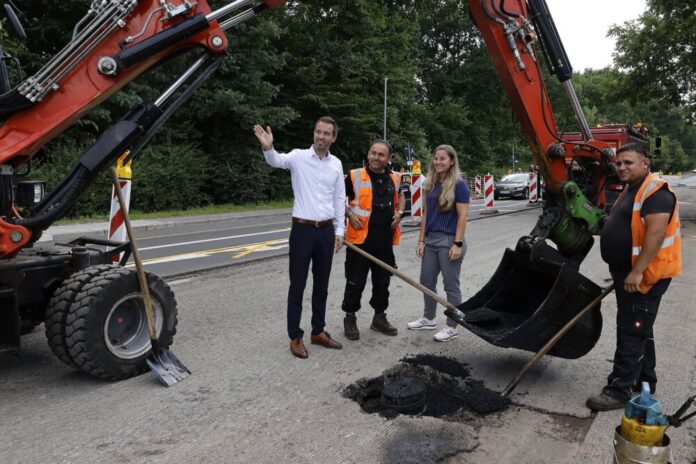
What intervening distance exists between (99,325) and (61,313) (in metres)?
0.27

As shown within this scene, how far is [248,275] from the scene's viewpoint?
814 centimetres

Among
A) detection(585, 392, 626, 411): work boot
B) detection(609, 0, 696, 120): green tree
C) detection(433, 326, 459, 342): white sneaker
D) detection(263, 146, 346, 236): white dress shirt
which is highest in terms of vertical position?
detection(609, 0, 696, 120): green tree

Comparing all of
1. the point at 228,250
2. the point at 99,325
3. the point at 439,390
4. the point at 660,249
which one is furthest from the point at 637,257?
the point at 228,250

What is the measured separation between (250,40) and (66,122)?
17908mm

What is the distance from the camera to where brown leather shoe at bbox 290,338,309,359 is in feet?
15.4

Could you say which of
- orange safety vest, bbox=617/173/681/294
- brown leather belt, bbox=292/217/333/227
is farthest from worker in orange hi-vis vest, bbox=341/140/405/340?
orange safety vest, bbox=617/173/681/294

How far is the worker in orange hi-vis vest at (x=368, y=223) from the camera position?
17.2ft

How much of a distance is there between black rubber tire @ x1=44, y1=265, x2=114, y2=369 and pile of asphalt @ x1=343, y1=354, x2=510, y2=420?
2.03 metres

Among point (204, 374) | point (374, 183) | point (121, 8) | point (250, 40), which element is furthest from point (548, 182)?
point (250, 40)

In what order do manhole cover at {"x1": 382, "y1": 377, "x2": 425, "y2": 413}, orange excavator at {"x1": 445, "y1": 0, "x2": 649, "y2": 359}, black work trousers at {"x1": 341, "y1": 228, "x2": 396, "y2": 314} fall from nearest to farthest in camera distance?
manhole cover at {"x1": 382, "y1": 377, "x2": 425, "y2": 413} < orange excavator at {"x1": 445, "y1": 0, "x2": 649, "y2": 359} < black work trousers at {"x1": 341, "y1": 228, "x2": 396, "y2": 314}

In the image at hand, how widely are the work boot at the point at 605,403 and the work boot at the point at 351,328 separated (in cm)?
213

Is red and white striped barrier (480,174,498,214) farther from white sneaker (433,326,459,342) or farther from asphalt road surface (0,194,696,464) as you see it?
white sneaker (433,326,459,342)

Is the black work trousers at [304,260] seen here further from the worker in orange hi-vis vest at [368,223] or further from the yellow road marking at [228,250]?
the yellow road marking at [228,250]

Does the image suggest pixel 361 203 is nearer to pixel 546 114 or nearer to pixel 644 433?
pixel 546 114
